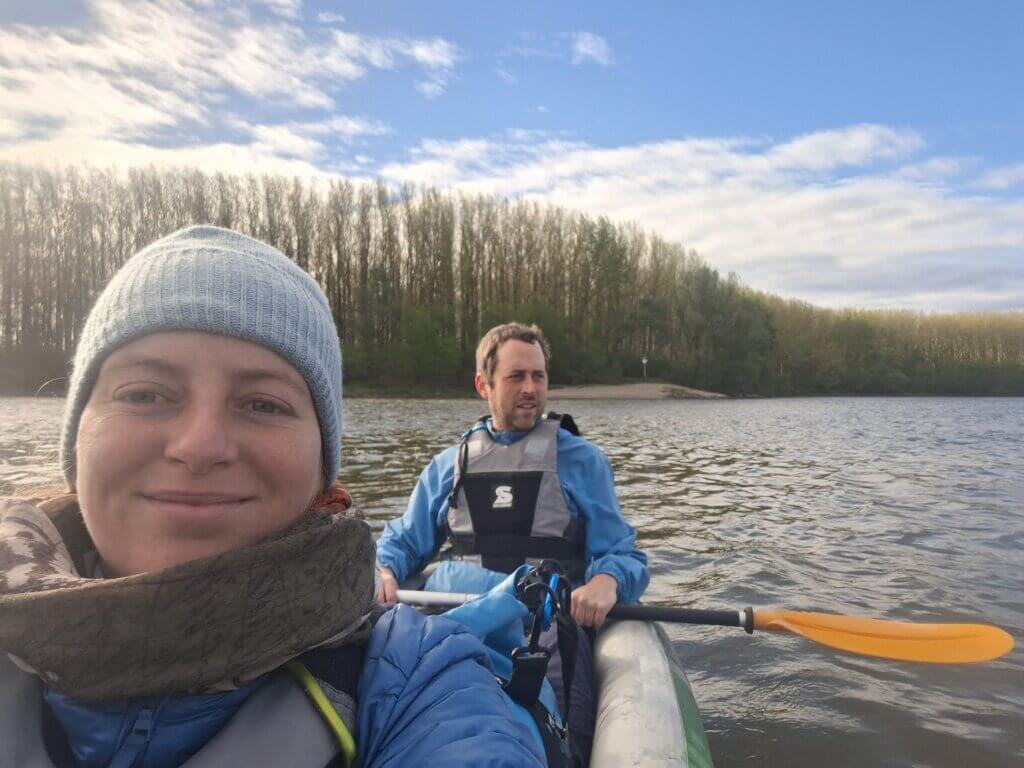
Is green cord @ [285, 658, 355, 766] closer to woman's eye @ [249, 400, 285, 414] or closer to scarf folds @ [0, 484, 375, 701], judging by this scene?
scarf folds @ [0, 484, 375, 701]

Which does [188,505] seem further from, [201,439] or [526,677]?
[526,677]

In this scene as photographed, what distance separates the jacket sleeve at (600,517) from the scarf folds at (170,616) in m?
2.12

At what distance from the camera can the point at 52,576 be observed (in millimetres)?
891

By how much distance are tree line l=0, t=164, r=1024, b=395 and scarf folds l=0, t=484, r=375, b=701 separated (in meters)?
33.5

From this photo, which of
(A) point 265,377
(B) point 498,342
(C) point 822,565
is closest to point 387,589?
(B) point 498,342

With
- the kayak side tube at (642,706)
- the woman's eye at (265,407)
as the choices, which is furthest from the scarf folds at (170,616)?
the kayak side tube at (642,706)

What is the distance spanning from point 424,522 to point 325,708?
8.18 feet

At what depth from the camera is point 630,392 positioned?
3859 cm

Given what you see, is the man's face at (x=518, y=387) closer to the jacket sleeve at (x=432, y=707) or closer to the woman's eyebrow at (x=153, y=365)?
the jacket sleeve at (x=432, y=707)

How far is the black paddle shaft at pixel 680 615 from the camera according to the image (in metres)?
2.82

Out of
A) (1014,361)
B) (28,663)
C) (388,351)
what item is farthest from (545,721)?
(1014,361)

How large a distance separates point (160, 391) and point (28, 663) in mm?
378

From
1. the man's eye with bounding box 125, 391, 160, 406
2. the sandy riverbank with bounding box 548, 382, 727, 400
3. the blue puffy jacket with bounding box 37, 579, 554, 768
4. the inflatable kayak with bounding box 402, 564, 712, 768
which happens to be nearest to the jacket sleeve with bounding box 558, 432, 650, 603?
the inflatable kayak with bounding box 402, 564, 712, 768

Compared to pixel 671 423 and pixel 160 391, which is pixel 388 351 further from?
pixel 160 391
